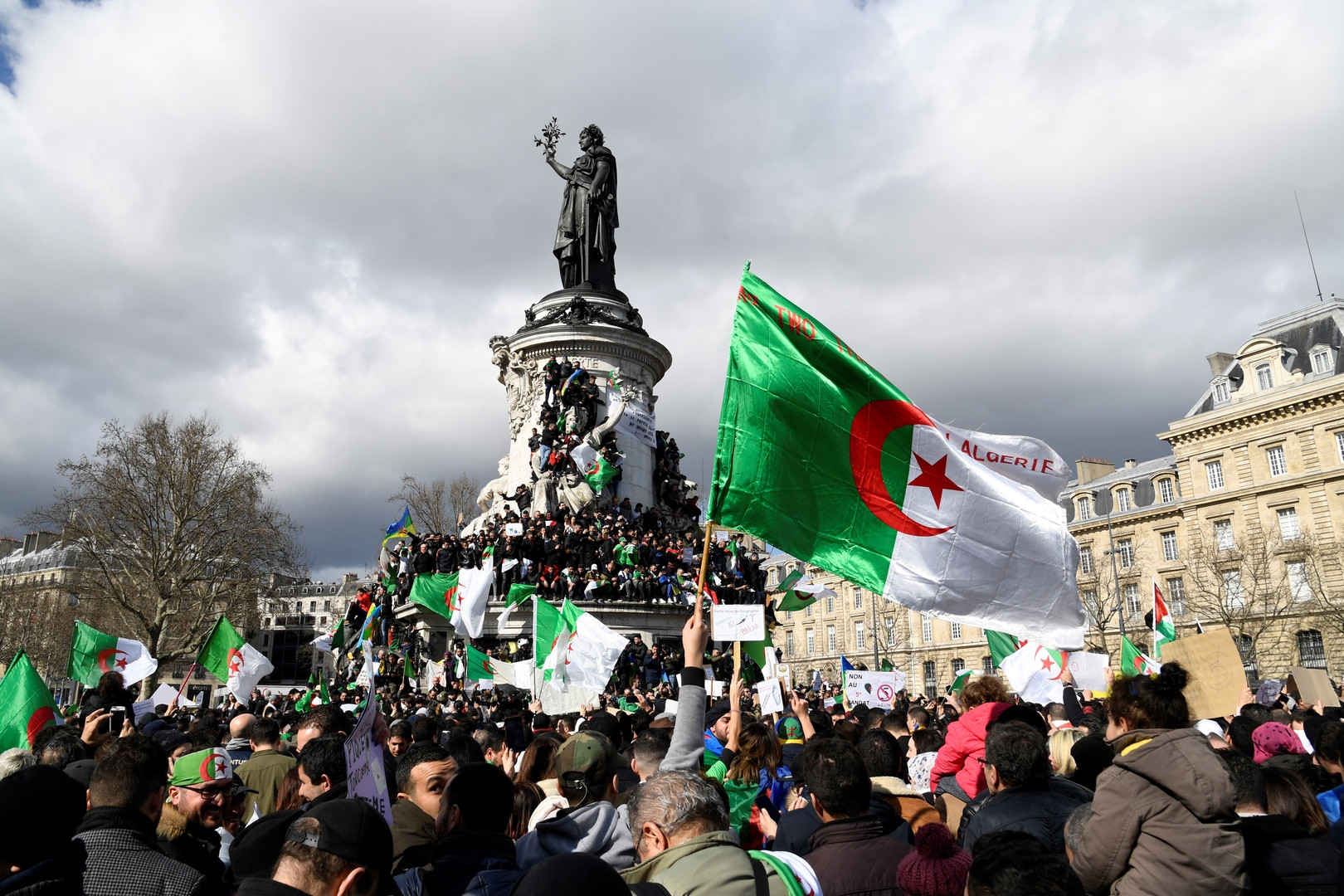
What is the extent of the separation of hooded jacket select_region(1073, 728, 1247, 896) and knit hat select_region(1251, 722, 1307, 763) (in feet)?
10.9

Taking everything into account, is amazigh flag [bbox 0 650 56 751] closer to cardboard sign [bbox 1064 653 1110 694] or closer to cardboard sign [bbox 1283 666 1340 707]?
cardboard sign [bbox 1064 653 1110 694]

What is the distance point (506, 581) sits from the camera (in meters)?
22.2

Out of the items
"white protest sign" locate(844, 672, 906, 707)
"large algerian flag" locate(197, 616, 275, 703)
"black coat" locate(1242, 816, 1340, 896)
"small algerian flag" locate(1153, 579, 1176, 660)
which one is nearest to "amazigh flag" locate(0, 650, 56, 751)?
"large algerian flag" locate(197, 616, 275, 703)

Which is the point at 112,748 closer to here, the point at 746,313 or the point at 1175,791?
the point at 1175,791

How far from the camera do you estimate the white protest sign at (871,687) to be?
478 inches

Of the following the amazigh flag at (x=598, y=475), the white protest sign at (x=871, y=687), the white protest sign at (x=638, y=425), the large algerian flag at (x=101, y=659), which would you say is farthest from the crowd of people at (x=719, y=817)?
the white protest sign at (x=638, y=425)

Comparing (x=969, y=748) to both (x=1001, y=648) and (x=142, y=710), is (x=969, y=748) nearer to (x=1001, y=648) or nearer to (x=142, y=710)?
(x=1001, y=648)

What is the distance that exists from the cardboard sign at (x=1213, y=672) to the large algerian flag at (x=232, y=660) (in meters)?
11.1

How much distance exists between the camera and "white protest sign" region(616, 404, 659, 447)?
26906mm

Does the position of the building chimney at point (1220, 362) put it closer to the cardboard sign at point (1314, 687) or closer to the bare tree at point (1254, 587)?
the bare tree at point (1254, 587)

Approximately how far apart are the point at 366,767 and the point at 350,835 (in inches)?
47.9

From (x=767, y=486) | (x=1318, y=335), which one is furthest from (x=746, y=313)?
(x=1318, y=335)

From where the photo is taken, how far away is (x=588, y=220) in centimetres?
2950

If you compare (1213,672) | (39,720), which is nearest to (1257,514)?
(1213,672)
